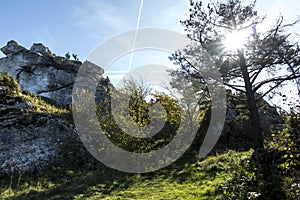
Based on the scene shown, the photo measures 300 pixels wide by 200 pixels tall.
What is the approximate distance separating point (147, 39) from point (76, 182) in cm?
895

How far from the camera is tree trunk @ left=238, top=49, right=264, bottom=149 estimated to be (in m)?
12.5

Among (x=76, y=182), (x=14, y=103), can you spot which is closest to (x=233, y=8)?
(x=76, y=182)

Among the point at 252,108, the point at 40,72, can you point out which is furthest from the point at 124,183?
the point at 40,72

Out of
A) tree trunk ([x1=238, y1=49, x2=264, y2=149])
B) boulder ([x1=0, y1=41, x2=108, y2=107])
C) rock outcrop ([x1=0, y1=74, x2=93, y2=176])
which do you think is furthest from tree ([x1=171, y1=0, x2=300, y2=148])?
boulder ([x1=0, y1=41, x2=108, y2=107])

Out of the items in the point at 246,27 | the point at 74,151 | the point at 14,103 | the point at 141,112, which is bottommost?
the point at 74,151

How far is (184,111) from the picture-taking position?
2050cm

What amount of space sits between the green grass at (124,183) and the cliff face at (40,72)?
18.8 m

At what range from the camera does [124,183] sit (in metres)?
10.2

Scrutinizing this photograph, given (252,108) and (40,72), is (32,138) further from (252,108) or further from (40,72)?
(40,72)

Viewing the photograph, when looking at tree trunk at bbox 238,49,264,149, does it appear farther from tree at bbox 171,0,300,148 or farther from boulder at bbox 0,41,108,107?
boulder at bbox 0,41,108,107

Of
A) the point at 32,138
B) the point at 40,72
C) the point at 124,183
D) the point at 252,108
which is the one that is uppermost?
the point at 40,72

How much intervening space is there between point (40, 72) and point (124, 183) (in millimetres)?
26015

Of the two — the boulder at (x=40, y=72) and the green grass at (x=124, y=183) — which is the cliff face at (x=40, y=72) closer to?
the boulder at (x=40, y=72)

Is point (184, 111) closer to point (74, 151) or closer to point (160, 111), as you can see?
point (160, 111)
